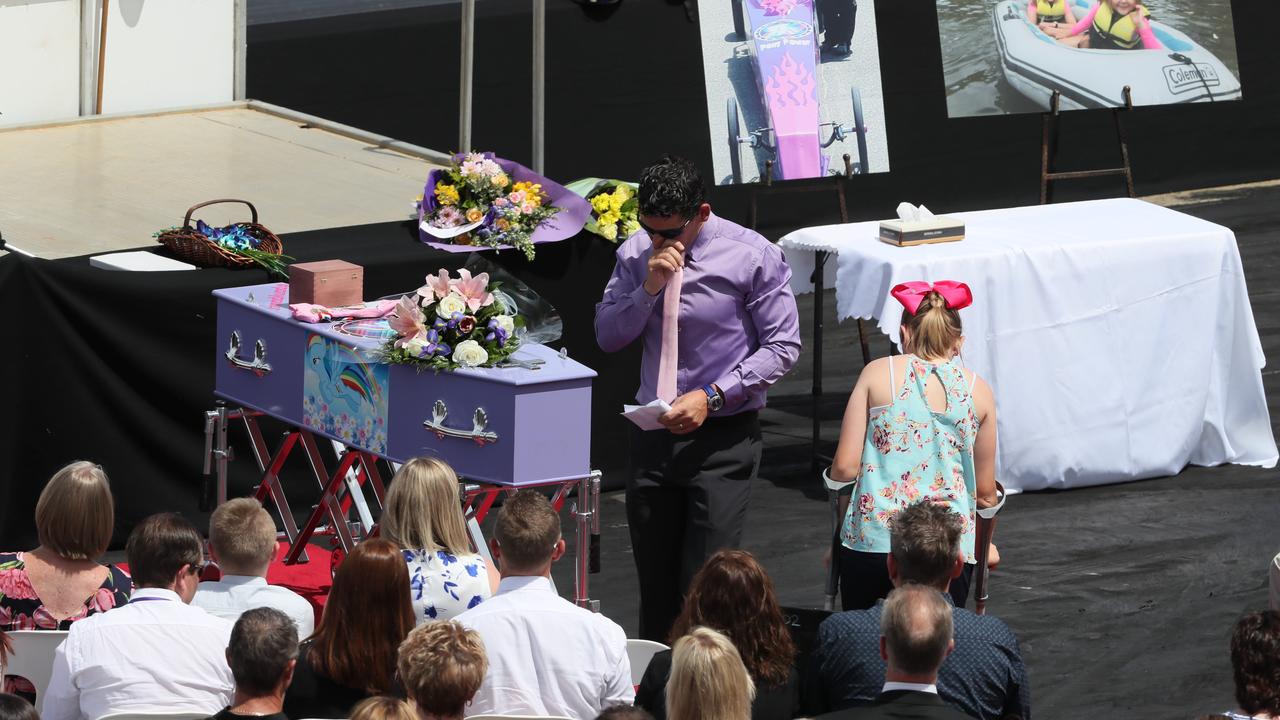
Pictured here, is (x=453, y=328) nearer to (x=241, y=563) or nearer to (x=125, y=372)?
(x=241, y=563)

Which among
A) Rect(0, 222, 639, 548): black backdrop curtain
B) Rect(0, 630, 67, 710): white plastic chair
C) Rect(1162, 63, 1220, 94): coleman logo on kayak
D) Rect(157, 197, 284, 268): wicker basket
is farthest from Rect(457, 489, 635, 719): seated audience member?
Rect(1162, 63, 1220, 94): coleman logo on kayak

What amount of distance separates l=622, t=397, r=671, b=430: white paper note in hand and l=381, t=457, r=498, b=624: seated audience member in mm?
740

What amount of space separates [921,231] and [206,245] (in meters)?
2.92

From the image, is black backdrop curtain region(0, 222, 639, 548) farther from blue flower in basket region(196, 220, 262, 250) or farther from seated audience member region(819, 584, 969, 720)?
seated audience member region(819, 584, 969, 720)

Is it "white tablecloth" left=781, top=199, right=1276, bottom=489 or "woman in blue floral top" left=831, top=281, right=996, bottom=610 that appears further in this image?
"white tablecloth" left=781, top=199, right=1276, bottom=489

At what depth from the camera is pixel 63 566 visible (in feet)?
14.7

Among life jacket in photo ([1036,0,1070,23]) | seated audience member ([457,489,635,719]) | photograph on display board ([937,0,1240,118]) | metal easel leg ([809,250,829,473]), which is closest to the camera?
seated audience member ([457,489,635,719])

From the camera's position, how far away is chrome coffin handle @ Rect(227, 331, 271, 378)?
6.38 metres

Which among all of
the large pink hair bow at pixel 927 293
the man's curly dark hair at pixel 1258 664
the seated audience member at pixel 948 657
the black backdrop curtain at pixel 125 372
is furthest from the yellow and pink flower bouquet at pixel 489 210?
the man's curly dark hair at pixel 1258 664

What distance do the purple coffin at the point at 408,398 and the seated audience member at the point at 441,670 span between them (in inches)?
76.6

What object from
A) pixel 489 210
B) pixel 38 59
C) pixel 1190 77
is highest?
pixel 1190 77

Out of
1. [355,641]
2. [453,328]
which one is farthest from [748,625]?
[453,328]

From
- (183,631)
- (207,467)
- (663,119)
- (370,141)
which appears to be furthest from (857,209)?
(183,631)

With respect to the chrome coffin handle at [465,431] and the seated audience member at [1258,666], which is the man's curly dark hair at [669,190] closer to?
A: the chrome coffin handle at [465,431]
